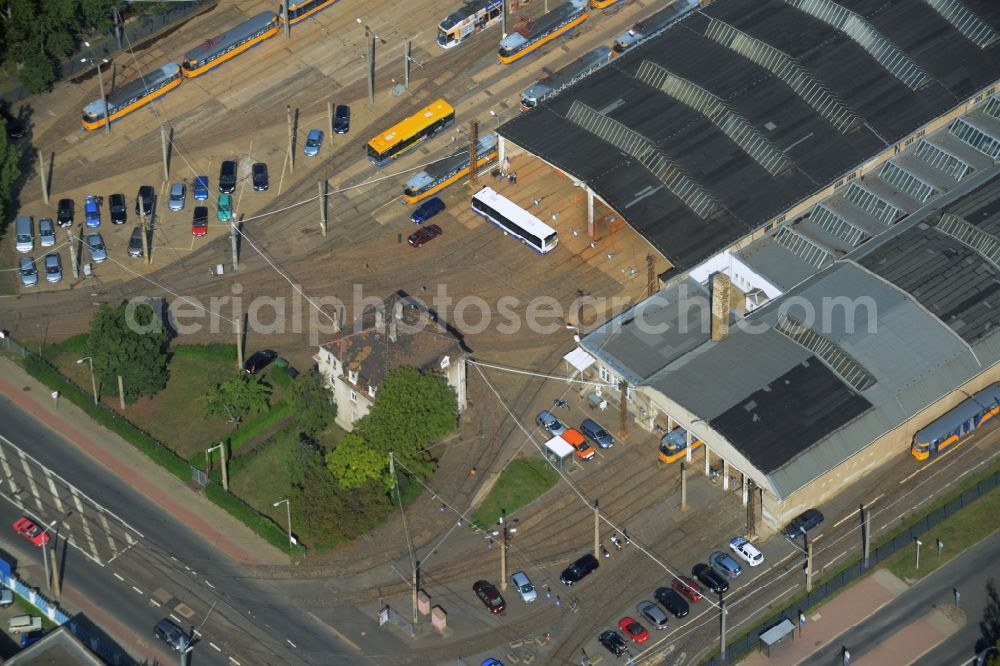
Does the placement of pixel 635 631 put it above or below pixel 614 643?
above

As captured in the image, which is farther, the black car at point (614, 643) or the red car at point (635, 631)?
the red car at point (635, 631)

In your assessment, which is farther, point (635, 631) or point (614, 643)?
point (635, 631)

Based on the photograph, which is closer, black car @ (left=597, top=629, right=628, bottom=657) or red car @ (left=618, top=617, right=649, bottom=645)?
black car @ (left=597, top=629, right=628, bottom=657)

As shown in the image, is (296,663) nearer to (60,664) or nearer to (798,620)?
(60,664)
